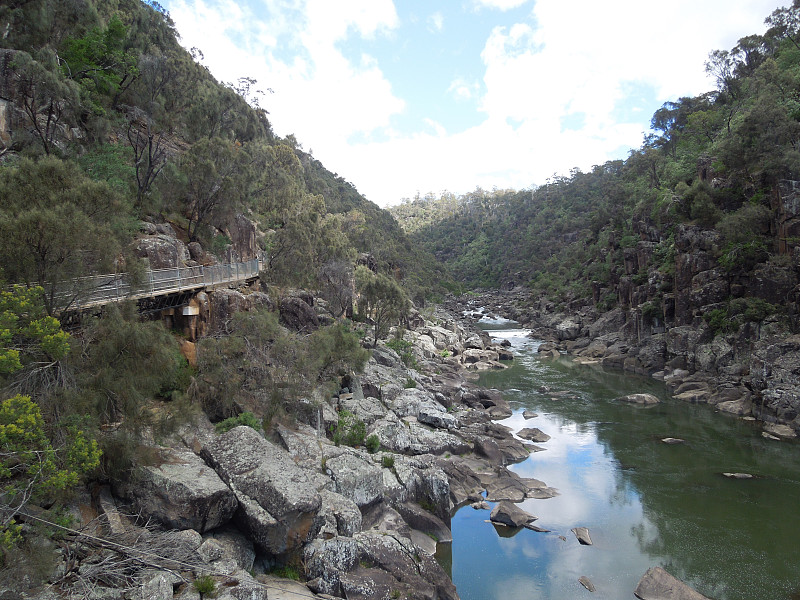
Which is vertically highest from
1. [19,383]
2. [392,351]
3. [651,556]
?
[19,383]

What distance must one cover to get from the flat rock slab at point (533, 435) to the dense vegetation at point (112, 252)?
11467 mm

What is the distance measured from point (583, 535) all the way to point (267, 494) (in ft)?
41.2

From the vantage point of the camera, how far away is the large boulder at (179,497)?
39.1 feet

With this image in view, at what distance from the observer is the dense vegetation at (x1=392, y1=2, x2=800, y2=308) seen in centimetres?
3969

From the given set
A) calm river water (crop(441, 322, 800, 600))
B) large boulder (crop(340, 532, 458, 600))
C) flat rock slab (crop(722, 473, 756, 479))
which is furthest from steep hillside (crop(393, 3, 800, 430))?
large boulder (crop(340, 532, 458, 600))

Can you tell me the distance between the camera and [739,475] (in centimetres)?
2380

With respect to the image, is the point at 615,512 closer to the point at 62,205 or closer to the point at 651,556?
the point at 651,556

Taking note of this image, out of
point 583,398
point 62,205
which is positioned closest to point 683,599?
point 62,205

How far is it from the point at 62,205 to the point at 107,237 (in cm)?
119

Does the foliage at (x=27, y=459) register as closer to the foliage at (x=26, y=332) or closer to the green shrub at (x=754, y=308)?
the foliage at (x=26, y=332)

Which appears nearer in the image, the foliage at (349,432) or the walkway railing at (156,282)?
the walkway railing at (156,282)

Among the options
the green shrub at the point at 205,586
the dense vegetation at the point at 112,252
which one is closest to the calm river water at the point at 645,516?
the green shrub at the point at 205,586

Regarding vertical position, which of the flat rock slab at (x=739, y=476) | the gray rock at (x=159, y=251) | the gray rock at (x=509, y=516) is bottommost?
the gray rock at (x=509, y=516)

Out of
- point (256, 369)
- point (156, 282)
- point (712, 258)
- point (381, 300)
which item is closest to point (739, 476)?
point (256, 369)
